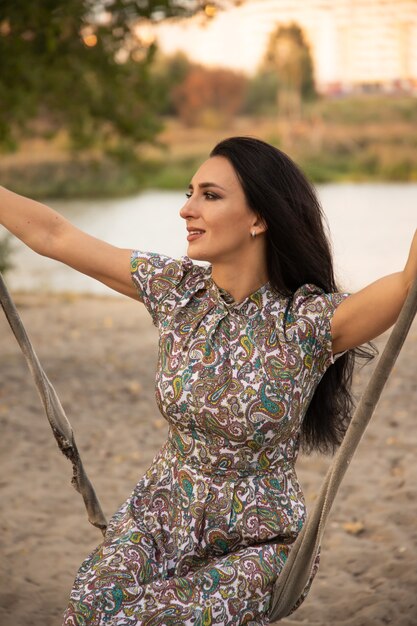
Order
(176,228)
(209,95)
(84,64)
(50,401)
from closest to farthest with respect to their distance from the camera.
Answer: (50,401)
(84,64)
(176,228)
(209,95)

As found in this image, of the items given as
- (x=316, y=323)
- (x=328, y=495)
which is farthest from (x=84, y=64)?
(x=328, y=495)

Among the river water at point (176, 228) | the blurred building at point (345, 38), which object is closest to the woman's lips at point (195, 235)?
the river water at point (176, 228)

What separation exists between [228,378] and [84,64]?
655cm

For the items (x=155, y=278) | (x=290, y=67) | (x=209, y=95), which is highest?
(x=290, y=67)

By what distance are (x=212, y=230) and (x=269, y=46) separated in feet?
109

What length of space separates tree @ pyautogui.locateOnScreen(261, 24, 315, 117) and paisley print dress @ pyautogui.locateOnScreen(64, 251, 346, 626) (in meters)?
31.6

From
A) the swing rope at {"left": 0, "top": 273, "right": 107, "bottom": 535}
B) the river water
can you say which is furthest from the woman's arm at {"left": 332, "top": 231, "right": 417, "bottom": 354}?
the river water

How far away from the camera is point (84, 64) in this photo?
28.2ft

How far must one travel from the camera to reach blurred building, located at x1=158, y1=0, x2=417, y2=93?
31125mm

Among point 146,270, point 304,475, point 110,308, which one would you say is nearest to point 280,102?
point 110,308

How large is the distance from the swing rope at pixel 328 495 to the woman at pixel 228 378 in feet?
0.20

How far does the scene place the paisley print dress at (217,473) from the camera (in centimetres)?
252

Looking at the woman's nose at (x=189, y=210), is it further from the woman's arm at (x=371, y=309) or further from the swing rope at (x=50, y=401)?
the swing rope at (x=50, y=401)

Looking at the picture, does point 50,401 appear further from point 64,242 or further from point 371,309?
point 371,309
